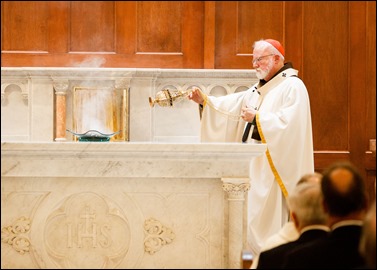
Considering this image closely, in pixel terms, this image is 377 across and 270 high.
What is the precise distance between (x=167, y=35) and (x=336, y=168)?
3.84 m

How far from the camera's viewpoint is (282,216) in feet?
17.2

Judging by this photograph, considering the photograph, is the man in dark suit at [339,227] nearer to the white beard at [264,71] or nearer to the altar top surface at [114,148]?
the altar top surface at [114,148]

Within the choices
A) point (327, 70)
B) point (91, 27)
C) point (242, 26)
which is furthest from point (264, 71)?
point (91, 27)

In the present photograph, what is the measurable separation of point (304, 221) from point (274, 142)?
2.55m

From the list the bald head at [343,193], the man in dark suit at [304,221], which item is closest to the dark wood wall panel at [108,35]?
the man in dark suit at [304,221]

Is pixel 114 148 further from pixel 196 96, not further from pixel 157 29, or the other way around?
pixel 157 29

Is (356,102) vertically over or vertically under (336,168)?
over

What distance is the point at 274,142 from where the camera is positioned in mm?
5227

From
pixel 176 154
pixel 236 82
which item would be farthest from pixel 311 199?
pixel 236 82

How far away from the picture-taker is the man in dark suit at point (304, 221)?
2.67 metres

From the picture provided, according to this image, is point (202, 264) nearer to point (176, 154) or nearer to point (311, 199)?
point (176, 154)

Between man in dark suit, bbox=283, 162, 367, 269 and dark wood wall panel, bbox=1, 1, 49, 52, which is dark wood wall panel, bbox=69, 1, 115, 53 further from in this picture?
man in dark suit, bbox=283, 162, 367, 269

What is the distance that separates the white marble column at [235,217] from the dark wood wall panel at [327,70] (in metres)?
2.83

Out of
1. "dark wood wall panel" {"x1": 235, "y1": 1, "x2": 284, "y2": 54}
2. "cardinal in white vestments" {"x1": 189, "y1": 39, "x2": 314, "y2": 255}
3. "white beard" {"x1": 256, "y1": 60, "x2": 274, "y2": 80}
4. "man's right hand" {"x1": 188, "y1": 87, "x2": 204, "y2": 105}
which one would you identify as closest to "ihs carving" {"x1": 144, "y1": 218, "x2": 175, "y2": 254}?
"cardinal in white vestments" {"x1": 189, "y1": 39, "x2": 314, "y2": 255}
